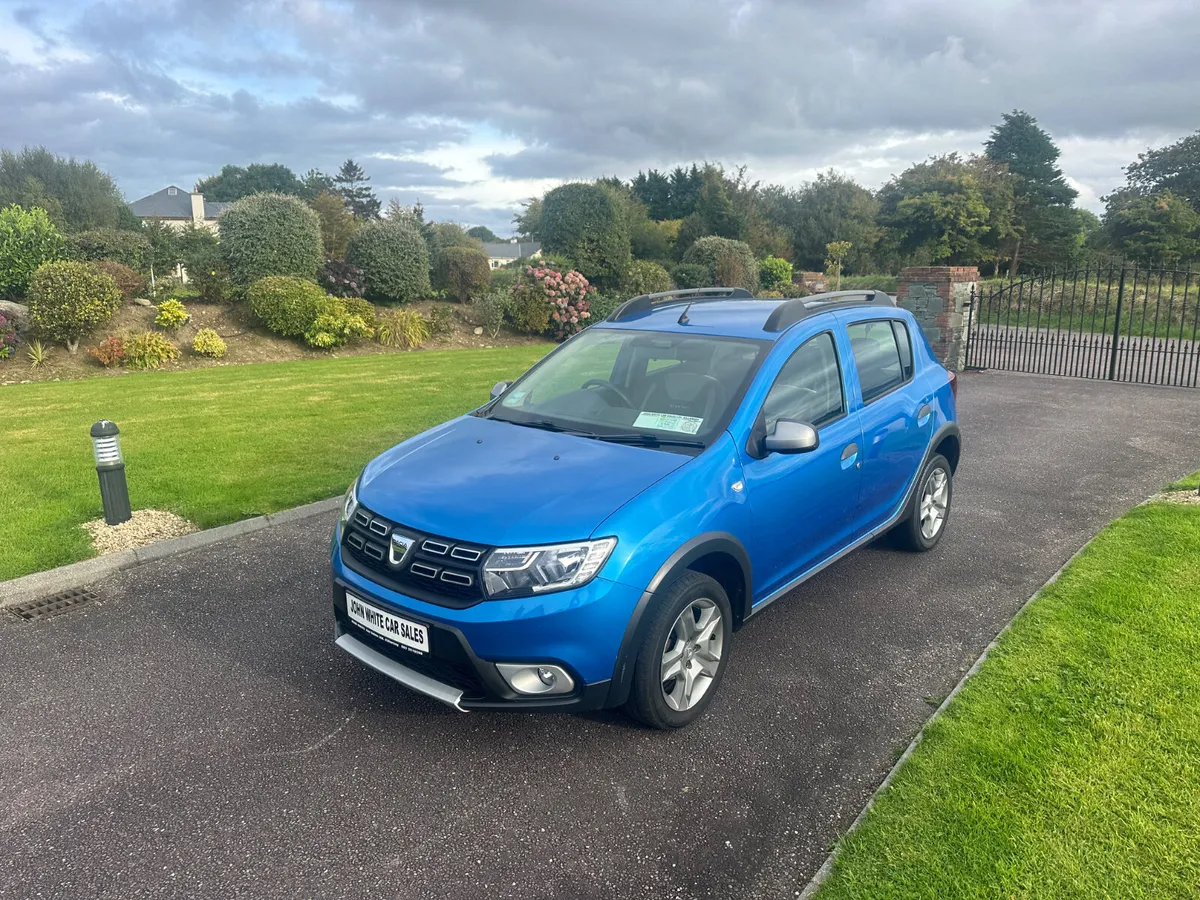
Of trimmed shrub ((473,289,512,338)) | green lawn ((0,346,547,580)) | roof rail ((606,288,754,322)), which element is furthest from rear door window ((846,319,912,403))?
trimmed shrub ((473,289,512,338))

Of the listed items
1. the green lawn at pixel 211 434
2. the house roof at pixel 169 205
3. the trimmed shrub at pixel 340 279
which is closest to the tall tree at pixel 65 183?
the house roof at pixel 169 205

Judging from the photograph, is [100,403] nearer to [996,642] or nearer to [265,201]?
[265,201]

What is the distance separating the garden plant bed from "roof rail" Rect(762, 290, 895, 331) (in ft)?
44.7

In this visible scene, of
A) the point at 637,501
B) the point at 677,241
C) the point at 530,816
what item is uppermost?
the point at 677,241

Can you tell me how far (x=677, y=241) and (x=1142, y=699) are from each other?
123 feet

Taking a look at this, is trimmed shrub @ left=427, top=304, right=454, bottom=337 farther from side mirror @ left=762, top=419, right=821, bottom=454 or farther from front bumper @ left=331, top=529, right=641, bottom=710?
front bumper @ left=331, top=529, right=641, bottom=710

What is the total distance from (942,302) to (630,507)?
13230 millimetres

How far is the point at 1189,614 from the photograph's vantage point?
14.1 feet

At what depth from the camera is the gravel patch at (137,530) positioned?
5594 millimetres

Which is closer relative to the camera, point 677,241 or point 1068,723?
point 1068,723

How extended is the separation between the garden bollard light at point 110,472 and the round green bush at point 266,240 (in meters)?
13.1

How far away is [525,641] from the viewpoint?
2.98 m

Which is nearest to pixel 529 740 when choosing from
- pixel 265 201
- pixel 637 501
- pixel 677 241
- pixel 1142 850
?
pixel 637 501

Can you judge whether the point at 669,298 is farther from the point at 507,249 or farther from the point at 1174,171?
the point at 507,249
